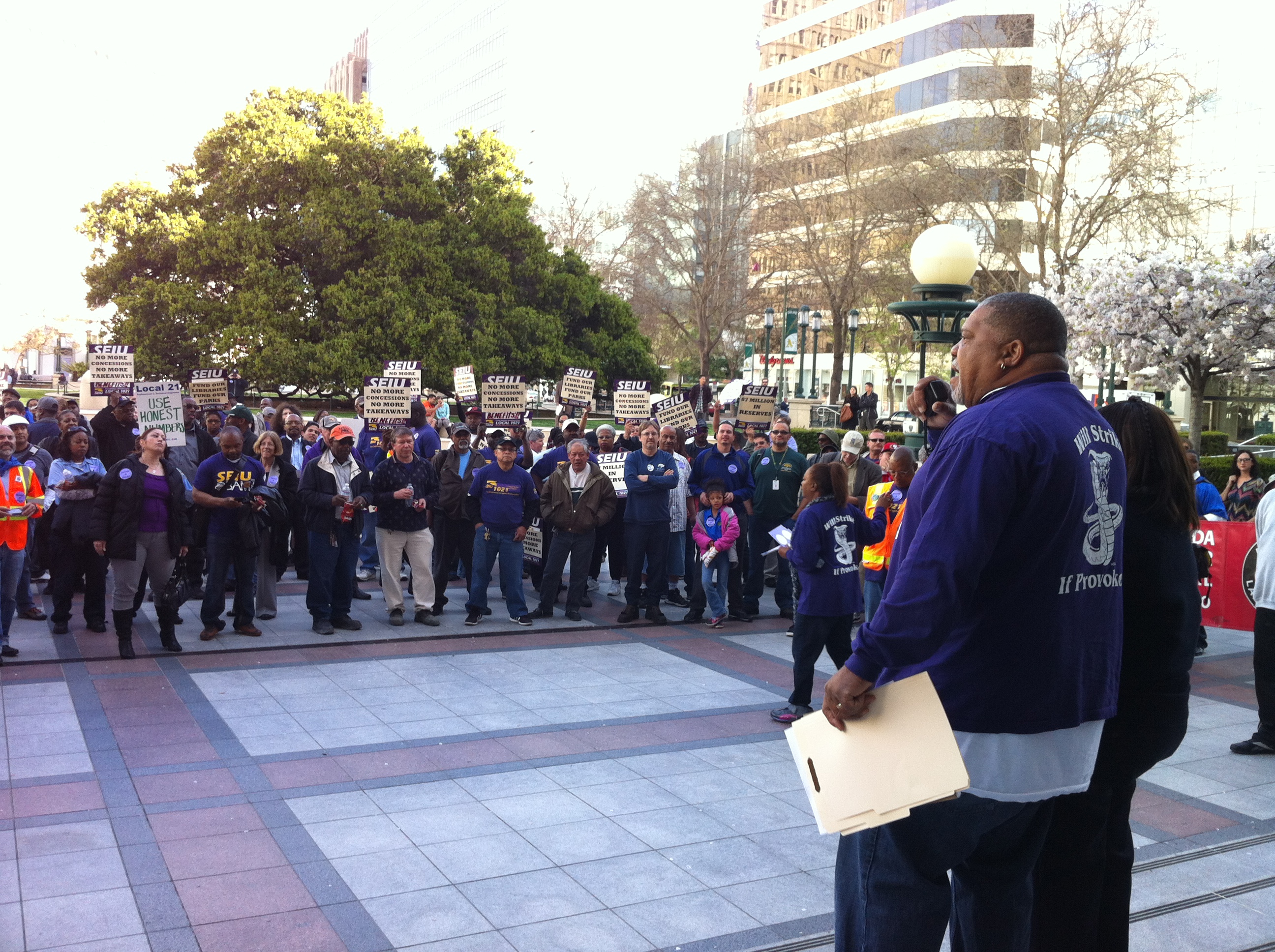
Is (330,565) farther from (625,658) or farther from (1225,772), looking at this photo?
(1225,772)

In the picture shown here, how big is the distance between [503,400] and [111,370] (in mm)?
5343

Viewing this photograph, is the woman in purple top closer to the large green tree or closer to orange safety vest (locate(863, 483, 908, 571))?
orange safety vest (locate(863, 483, 908, 571))

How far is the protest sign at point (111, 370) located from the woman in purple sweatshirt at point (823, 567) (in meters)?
10.9

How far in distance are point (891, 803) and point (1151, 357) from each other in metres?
24.4

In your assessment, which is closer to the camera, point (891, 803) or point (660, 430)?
point (891, 803)

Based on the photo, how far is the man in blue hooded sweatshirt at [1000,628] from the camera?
2754 mm

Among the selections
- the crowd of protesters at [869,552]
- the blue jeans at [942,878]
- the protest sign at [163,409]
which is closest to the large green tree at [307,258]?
the crowd of protesters at [869,552]

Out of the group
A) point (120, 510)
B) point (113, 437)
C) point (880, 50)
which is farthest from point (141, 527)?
point (880, 50)

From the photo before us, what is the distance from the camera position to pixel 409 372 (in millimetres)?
16062

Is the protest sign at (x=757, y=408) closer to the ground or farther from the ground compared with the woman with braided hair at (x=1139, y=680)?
farther from the ground

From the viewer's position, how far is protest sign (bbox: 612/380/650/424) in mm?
15094

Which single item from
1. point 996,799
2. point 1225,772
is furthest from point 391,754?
point 1225,772

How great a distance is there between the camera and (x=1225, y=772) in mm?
7273

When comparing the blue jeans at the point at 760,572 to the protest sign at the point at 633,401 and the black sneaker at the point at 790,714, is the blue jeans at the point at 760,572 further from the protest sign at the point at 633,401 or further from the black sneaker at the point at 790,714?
the black sneaker at the point at 790,714
